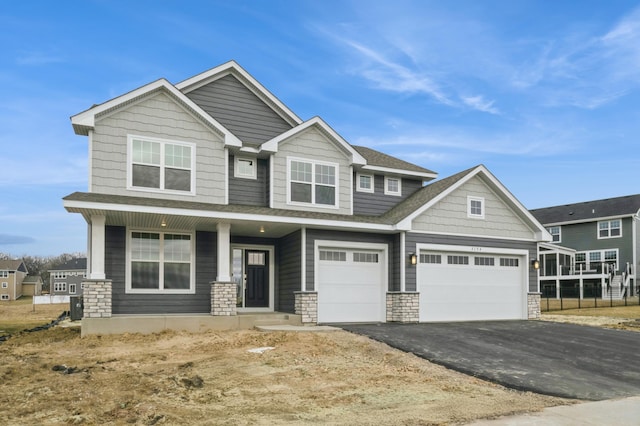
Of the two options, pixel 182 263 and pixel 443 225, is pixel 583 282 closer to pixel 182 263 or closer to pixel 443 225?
pixel 443 225

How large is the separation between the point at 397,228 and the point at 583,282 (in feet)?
95.2

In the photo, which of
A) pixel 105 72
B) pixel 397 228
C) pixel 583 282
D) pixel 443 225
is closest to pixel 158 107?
pixel 105 72

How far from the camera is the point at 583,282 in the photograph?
38906 millimetres

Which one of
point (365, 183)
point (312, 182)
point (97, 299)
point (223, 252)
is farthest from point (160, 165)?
point (365, 183)

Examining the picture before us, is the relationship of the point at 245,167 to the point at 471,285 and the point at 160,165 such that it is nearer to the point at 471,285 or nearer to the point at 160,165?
the point at 160,165

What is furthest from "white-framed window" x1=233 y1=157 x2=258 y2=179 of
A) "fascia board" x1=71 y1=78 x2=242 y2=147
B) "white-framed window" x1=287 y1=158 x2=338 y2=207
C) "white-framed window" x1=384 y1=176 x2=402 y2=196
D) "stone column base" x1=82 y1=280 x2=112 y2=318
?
"stone column base" x1=82 y1=280 x2=112 y2=318

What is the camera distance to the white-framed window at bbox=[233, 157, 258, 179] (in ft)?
54.6

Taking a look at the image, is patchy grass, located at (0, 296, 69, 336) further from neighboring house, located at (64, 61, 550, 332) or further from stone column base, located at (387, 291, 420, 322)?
stone column base, located at (387, 291, 420, 322)

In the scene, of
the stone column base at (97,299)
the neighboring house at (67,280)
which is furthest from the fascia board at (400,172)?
the neighboring house at (67,280)

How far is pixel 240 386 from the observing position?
8.19 meters

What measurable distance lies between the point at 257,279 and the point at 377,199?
5334mm

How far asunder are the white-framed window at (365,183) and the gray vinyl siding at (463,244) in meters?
2.71

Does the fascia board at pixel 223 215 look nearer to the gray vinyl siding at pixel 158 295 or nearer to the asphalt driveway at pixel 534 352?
the gray vinyl siding at pixel 158 295

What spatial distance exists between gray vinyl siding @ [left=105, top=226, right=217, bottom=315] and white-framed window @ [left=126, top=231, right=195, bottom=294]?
168 millimetres
